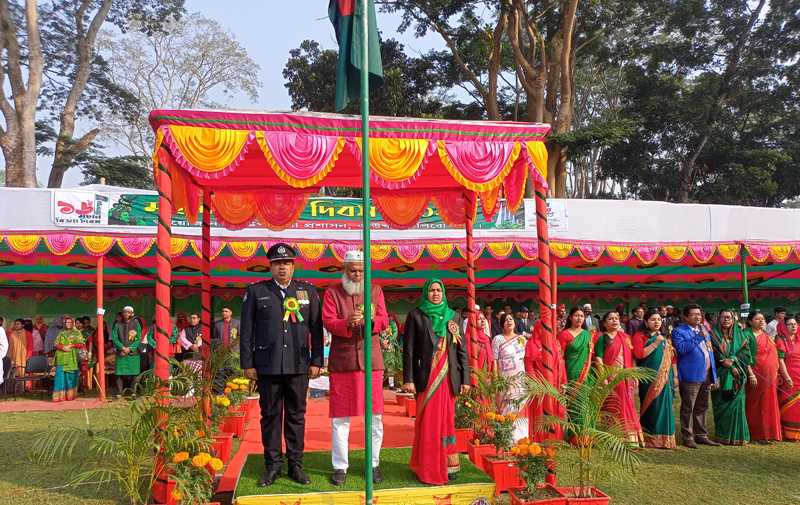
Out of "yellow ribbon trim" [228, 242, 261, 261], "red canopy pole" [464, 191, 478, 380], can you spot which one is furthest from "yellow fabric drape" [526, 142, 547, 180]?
"yellow ribbon trim" [228, 242, 261, 261]

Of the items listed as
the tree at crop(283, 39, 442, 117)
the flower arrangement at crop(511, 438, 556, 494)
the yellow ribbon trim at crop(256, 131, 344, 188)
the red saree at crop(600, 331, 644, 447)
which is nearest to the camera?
the flower arrangement at crop(511, 438, 556, 494)

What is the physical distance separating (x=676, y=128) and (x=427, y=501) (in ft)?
68.6

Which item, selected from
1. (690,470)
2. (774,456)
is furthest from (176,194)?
(774,456)

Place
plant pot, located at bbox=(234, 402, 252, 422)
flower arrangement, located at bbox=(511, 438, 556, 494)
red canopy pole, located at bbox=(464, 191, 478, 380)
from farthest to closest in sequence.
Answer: plant pot, located at bbox=(234, 402, 252, 422) → red canopy pole, located at bbox=(464, 191, 478, 380) → flower arrangement, located at bbox=(511, 438, 556, 494)

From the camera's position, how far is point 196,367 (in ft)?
16.2

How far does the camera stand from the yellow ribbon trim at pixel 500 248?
1020cm

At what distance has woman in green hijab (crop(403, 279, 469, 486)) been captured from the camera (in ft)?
13.1

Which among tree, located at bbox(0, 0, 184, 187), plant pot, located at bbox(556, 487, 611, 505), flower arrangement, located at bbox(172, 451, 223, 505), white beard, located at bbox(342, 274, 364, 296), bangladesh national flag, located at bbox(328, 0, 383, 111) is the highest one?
tree, located at bbox(0, 0, 184, 187)

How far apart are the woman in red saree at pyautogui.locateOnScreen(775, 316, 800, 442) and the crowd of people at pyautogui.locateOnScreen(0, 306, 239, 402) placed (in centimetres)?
706

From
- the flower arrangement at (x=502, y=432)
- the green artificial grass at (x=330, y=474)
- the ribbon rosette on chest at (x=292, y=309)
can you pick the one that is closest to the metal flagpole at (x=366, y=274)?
the green artificial grass at (x=330, y=474)

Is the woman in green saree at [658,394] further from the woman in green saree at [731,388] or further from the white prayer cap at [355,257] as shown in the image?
the white prayer cap at [355,257]

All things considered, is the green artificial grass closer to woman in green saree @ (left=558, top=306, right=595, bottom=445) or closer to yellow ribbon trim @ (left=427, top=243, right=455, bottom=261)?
woman in green saree @ (left=558, top=306, right=595, bottom=445)

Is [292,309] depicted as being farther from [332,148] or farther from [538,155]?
[538,155]

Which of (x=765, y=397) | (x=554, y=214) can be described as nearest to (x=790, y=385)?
(x=765, y=397)
